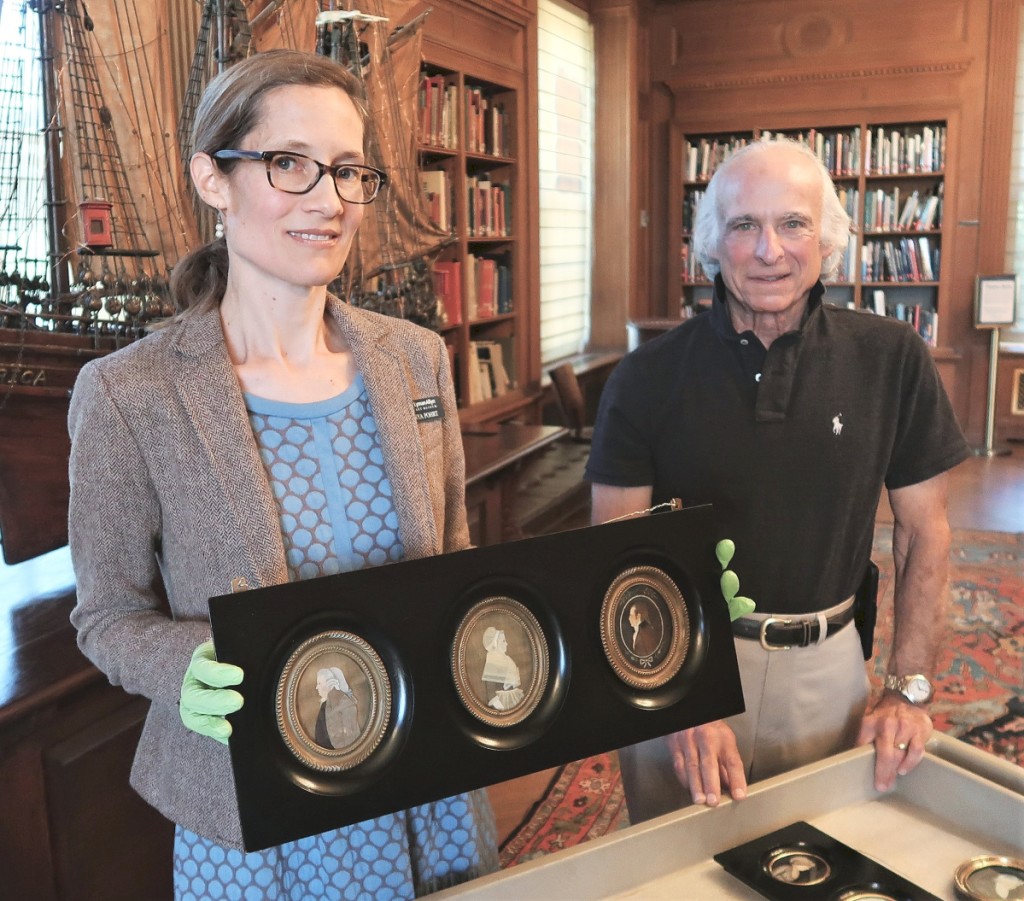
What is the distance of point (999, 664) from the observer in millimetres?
3725

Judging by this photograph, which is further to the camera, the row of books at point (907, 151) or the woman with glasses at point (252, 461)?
the row of books at point (907, 151)

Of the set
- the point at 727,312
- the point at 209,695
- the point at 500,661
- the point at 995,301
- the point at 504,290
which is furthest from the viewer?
the point at 995,301

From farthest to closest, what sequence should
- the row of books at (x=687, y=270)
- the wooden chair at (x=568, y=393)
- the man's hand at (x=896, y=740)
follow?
the row of books at (x=687, y=270) < the wooden chair at (x=568, y=393) < the man's hand at (x=896, y=740)

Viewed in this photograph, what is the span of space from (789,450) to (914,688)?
393mm

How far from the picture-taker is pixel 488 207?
5.44 meters

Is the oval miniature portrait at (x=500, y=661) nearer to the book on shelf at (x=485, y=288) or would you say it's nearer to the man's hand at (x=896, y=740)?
the man's hand at (x=896, y=740)

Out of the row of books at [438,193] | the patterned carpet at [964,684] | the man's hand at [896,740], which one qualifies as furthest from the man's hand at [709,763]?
the row of books at [438,193]

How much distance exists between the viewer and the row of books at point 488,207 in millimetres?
5297

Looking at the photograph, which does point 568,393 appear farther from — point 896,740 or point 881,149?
point 896,740

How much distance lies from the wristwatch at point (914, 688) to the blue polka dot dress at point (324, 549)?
2.39 feet

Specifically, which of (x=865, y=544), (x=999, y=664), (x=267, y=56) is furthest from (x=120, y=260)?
(x=999, y=664)

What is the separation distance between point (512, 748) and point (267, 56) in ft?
2.73

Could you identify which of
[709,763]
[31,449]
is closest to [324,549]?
[709,763]

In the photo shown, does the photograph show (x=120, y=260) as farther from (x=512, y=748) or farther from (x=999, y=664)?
(x=999, y=664)
